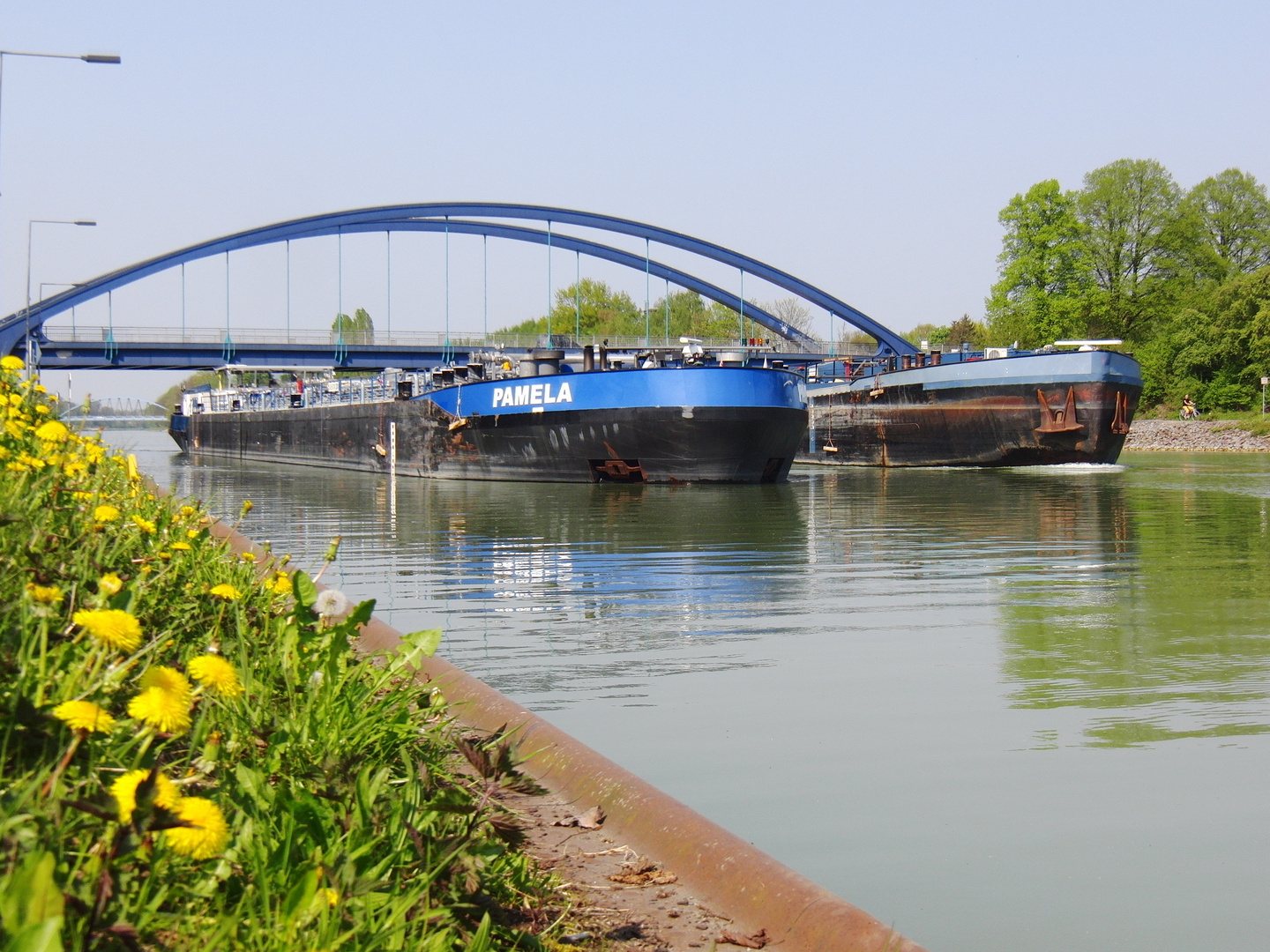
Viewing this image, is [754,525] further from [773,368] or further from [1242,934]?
[1242,934]

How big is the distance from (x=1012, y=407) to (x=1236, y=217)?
168 feet

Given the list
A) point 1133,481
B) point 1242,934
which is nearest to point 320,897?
point 1242,934

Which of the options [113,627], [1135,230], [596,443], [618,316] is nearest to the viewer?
[113,627]

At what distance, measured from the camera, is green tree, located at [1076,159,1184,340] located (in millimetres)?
68750

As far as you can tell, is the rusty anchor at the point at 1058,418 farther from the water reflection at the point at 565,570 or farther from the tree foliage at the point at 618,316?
the tree foliage at the point at 618,316

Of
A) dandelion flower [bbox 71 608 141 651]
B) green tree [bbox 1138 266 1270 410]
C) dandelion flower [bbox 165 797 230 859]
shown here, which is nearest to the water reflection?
dandelion flower [bbox 71 608 141 651]

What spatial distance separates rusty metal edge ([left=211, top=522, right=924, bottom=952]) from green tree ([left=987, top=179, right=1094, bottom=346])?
63250 millimetres

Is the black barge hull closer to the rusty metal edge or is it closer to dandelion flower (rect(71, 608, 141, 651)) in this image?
the rusty metal edge

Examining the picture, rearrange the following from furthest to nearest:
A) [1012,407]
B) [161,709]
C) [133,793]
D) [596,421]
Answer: [1012,407] → [596,421] → [161,709] → [133,793]

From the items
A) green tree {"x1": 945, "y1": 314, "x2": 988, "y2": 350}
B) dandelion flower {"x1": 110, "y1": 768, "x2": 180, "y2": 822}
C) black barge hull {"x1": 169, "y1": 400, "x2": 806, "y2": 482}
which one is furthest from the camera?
green tree {"x1": 945, "y1": 314, "x2": 988, "y2": 350}

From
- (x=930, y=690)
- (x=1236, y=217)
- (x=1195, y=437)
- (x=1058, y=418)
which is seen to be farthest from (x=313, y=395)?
(x=1236, y=217)

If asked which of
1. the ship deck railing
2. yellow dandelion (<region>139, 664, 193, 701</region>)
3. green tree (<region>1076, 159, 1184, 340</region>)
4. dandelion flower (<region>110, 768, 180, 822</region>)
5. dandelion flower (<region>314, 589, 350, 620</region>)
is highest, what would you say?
green tree (<region>1076, 159, 1184, 340</region>)

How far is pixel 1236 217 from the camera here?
236ft

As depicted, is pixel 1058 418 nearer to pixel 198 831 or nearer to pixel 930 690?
pixel 930 690
